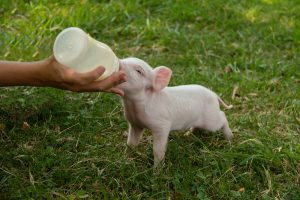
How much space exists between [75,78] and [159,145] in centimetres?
78

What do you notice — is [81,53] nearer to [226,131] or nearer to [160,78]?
[160,78]

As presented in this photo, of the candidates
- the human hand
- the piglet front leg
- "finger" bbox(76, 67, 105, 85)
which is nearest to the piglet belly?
the piglet front leg

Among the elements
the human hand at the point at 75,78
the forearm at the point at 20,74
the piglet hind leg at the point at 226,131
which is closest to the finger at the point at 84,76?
the human hand at the point at 75,78

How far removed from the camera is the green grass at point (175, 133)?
11.2 feet

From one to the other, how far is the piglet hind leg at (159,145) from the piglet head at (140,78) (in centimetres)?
27

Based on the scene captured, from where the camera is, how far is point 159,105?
3480mm

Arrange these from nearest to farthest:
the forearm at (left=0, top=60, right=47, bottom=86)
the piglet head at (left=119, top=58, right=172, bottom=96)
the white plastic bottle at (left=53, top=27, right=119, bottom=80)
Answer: the white plastic bottle at (left=53, top=27, right=119, bottom=80) < the forearm at (left=0, top=60, right=47, bottom=86) < the piglet head at (left=119, top=58, right=172, bottom=96)

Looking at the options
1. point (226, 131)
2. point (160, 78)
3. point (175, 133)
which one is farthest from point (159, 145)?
point (226, 131)

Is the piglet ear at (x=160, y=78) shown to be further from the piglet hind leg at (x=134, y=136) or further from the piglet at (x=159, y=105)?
the piglet hind leg at (x=134, y=136)

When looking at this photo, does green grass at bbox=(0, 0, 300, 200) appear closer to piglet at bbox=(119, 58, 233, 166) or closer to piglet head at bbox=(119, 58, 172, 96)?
piglet at bbox=(119, 58, 233, 166)

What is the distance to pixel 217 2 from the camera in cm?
671

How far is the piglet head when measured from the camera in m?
3.28

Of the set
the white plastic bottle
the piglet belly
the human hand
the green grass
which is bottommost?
the green grass

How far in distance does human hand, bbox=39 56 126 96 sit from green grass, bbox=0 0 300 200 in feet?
2.03
